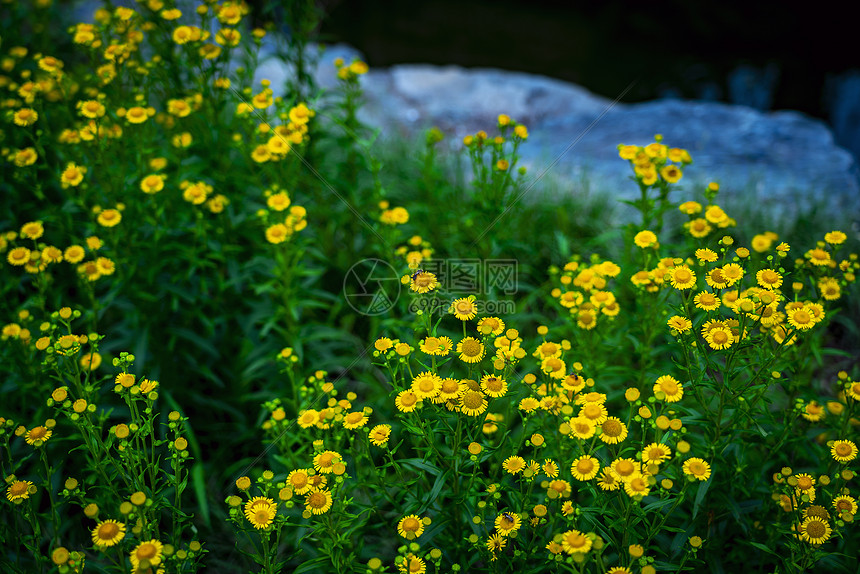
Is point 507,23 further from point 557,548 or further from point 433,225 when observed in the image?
point 557,548

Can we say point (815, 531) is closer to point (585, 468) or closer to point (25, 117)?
point (585, 468)

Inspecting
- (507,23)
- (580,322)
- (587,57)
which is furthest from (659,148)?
(507,23)

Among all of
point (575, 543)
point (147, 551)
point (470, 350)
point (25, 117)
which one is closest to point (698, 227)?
point (470, 350)

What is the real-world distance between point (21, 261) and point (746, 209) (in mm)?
3690

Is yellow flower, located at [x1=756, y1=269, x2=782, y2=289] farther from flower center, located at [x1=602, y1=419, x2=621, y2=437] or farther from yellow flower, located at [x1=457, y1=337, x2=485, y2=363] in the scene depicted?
yellow flower, located at [x1=457, y1=337, x2=485, y2=363]

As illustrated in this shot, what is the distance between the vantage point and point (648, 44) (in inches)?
305

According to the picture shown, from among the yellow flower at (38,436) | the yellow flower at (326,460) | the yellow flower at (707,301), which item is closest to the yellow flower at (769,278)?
the yellow flower at (707,301)

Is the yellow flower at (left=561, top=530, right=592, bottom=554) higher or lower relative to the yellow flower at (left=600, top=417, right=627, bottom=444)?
lower

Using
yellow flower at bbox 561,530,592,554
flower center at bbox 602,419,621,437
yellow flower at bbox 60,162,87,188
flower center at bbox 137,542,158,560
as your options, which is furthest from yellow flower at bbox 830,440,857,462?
yellow flower at bbox 60,162,87,188

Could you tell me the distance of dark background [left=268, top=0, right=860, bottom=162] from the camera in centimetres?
642

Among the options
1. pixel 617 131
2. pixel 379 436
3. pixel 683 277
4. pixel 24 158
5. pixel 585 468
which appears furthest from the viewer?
pixel 617 131

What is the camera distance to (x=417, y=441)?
1.81 m

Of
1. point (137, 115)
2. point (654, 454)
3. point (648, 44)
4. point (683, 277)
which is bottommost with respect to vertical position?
point (654, 454)

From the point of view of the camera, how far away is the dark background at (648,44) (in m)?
6.42
